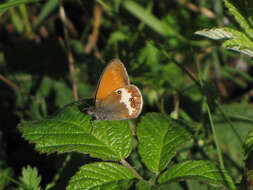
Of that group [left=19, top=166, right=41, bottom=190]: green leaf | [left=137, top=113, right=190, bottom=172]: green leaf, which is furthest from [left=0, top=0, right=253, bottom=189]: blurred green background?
[left=137, top=113, right=190, bottom=172]: green leaf

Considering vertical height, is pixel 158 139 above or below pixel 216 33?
below

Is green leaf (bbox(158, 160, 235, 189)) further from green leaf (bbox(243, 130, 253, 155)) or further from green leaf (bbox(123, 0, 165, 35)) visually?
green leaf (bbox(123, 0, 165, 35))

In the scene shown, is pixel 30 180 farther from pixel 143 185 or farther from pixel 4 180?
pixel 143 185

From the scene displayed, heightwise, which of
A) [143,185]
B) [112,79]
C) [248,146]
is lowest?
[143,185]

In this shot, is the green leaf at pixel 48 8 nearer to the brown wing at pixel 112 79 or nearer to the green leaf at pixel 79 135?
the brown wing at pixel 112 79

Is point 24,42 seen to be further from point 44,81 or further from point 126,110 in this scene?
point 126,110

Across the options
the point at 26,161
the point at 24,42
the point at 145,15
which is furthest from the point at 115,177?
the point at 24,42

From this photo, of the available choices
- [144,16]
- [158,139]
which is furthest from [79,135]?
[144,16]

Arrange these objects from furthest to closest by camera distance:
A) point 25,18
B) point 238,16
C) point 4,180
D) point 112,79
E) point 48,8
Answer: point 25,18 < point 48,8 < point 4,180 < point 112,79 < point 238,16

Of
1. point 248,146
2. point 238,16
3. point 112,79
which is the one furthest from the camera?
point 112,79
